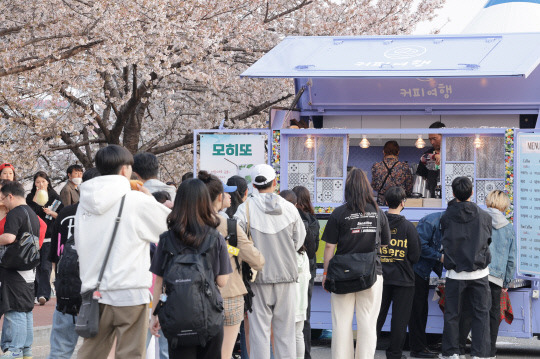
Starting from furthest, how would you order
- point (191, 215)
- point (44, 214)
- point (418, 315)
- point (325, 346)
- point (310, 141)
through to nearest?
point (44, 214) < point (310, 141) < point (325, 346) < point (418, 315) < point (191, 215)

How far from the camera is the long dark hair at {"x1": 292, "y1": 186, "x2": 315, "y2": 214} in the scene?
9.52 m

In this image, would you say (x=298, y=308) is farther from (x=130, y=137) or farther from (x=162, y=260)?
(x=130, y=137)

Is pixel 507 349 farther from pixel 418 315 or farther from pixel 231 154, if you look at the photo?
pixel 231 154

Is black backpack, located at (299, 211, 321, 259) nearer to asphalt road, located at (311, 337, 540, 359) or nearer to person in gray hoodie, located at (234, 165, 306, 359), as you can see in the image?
person in gray hoodie, located at (234, 165, 306, 359)

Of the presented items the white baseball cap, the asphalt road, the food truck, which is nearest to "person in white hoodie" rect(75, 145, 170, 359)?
the white baseball cap

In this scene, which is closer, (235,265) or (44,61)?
(235,265)

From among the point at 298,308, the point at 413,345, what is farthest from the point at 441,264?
the point at 298,308

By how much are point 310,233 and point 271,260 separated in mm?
1480

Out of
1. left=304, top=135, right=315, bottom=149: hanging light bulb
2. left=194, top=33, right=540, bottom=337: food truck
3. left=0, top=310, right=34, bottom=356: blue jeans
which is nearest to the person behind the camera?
left=0, top=310, right=34, bottom=356: blue jeans

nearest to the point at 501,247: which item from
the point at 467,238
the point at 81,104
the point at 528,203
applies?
the point at 467,238

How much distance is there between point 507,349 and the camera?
11602 millimetres

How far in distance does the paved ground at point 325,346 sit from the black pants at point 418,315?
317mm

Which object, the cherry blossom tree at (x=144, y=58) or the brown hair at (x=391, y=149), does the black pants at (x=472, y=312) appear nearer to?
the brown hair at (x=391, y=149)

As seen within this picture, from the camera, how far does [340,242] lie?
338 inches
